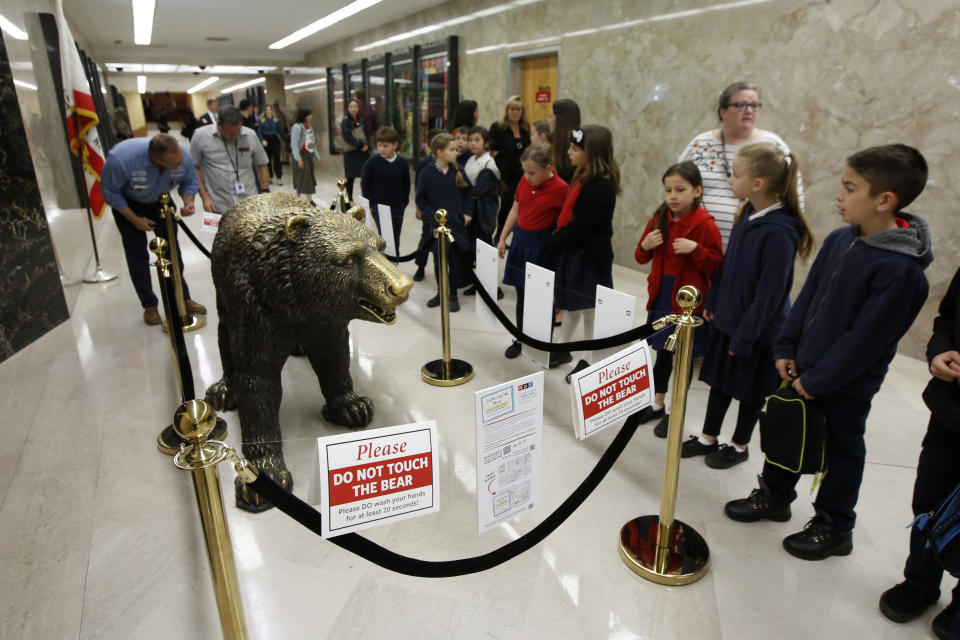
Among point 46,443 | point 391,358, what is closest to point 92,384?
point 46,443

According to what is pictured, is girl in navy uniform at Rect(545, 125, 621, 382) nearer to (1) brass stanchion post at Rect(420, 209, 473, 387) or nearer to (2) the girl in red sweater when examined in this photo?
(2) the girl in red sweater

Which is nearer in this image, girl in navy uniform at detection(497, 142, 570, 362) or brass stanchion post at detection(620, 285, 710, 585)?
brass stanchion post at detection(620, 285, 710, 585)

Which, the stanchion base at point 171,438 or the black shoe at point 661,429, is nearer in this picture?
the stanchion base at point 171,438

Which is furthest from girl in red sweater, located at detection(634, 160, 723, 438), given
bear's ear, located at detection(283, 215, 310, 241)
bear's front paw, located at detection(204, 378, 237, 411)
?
bear's front paw, located at detection(204, 378, 237, 411)

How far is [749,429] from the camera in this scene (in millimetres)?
2797

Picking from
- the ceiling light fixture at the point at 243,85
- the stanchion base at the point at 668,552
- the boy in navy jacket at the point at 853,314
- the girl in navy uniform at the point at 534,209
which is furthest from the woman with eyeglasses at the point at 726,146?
the ceiling light fixture at the point at 243,85

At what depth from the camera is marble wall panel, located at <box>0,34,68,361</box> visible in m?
4.25

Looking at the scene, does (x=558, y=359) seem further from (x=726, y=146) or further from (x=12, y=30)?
(x=12, y=30)

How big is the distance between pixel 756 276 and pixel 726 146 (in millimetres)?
1278

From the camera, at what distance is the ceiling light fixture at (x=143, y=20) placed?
951cm

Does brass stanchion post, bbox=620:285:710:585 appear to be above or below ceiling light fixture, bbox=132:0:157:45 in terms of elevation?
below

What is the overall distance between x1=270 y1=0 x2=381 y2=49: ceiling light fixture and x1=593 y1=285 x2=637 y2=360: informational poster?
29.6 ft

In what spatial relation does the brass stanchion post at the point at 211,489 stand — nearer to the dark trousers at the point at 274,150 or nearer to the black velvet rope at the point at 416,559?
the black velvet rope at the point at 416,559

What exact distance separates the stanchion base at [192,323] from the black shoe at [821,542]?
434 centimetres
